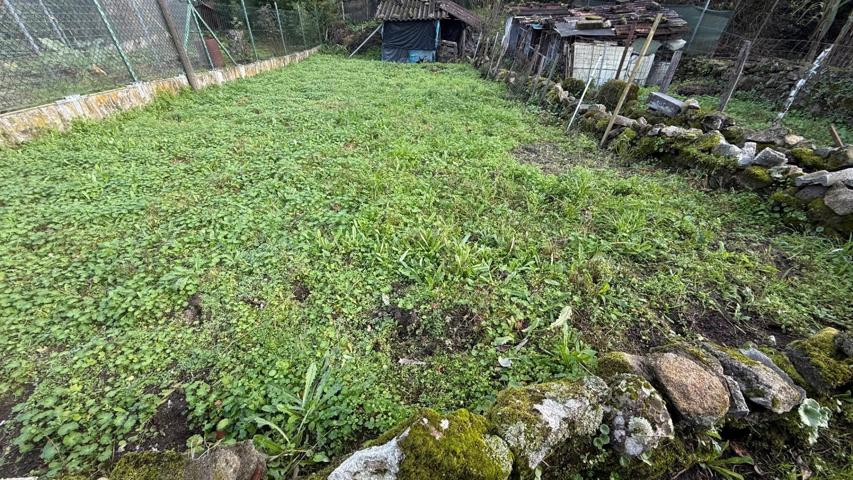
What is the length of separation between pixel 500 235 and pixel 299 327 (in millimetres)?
2078

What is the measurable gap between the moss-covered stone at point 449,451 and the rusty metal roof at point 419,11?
18.4 metres

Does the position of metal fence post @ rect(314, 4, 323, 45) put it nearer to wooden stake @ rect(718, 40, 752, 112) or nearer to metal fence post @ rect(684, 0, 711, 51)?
metal fence post @ rect(684, 0, 711, 51)

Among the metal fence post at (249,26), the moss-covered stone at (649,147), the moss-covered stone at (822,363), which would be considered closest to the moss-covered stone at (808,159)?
the moss-covered stone at (649,147)

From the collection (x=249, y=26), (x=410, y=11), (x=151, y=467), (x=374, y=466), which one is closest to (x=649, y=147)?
(x=374, y=466)

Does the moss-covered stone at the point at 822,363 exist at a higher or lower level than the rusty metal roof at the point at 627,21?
lower

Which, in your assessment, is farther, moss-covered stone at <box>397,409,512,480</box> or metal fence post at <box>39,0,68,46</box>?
metal fence post at <box>39,0,68,46</box>

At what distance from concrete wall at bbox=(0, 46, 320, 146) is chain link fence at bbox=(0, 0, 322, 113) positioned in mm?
153

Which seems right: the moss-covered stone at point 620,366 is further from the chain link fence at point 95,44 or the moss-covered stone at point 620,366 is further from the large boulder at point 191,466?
the chain link fence at point 95,44

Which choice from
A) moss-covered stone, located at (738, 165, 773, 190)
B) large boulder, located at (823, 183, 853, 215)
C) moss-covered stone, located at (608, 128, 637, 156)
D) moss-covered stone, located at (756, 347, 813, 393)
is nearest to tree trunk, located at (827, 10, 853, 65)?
moss-covered stone, located at (608, 128, 637, 156)

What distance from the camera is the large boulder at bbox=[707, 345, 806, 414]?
65.4 inches

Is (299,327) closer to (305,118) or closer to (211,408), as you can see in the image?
(211,408)

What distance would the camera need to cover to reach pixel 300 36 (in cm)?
1462

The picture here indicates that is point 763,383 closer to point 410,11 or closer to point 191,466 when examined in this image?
point 191,466

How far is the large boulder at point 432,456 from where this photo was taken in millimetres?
1147
